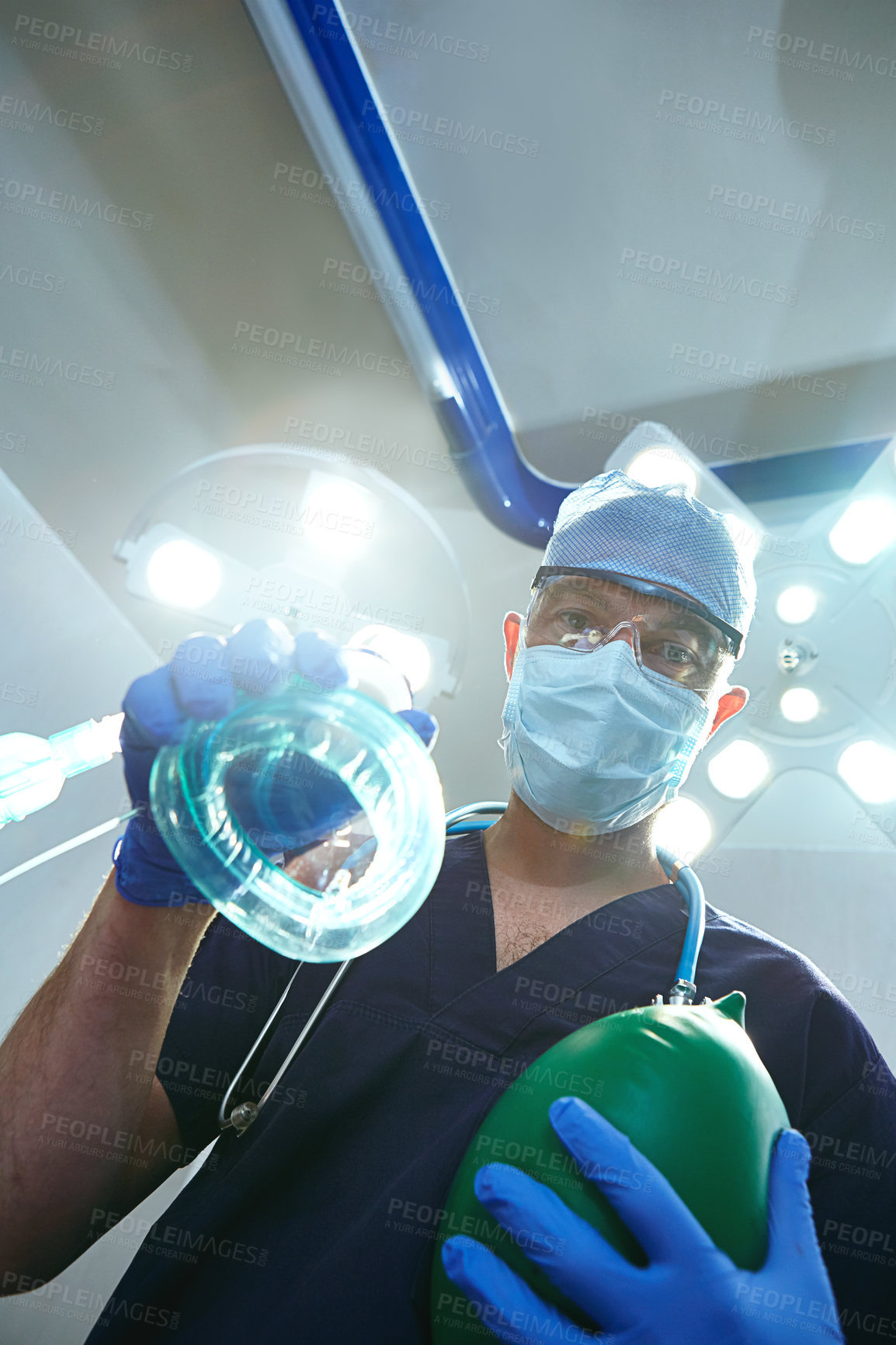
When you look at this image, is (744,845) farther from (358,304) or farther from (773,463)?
(358,304)

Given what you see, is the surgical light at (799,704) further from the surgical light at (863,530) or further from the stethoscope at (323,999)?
the stethoscope at (323,999)

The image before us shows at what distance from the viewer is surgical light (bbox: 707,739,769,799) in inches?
87.7

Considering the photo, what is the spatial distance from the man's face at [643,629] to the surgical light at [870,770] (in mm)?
861

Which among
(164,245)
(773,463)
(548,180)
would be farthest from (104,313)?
(773,463)

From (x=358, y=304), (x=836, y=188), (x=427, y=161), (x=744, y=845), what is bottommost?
(x=744, y=845)

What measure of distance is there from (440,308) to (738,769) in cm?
163

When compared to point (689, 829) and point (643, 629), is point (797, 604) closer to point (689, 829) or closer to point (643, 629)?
point (689, 829)

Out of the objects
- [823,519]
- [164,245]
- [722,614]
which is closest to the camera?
[722,614]

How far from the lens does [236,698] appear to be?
76cm

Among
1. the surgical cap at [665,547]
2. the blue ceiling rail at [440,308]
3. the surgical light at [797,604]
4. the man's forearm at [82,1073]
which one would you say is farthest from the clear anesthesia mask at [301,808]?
the surgical light at [797,604]

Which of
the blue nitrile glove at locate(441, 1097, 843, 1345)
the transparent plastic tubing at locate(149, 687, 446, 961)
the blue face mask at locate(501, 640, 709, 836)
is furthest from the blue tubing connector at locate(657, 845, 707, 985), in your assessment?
the transparent plastic tubing at locate(149, 687, 446, 961)

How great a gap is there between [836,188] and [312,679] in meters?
2.04

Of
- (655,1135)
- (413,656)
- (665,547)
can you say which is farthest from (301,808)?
(413,656)

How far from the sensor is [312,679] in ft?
2.50
